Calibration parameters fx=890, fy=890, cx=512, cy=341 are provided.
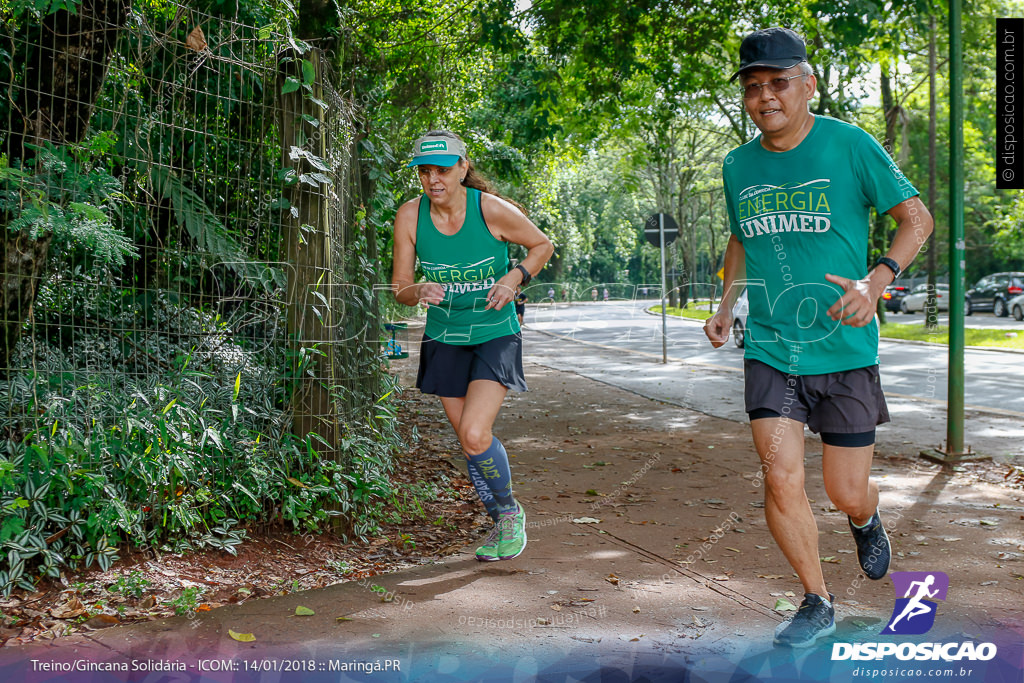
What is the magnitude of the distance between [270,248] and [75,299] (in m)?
1.04

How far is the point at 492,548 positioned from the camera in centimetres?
464

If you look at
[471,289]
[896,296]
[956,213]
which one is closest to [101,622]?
[471,289]

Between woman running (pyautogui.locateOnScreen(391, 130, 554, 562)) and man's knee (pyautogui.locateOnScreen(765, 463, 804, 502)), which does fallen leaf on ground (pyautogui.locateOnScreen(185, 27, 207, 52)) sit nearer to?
woman running (pyautogui.locateOnScreen(391, 130, 554, 562))

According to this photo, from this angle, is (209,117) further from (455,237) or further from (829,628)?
(829,628)

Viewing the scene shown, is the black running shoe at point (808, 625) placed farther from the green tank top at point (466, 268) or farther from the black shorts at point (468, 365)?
the green tank top at point (466, 268)

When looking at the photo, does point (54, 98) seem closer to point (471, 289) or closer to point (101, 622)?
point (471, 289)

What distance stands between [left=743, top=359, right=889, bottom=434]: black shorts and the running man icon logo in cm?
80

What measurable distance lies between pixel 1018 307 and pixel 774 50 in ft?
110

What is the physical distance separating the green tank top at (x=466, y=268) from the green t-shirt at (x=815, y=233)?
1.44 m

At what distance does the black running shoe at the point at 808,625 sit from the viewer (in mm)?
3264

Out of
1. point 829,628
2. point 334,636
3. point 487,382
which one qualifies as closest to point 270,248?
point 487,382

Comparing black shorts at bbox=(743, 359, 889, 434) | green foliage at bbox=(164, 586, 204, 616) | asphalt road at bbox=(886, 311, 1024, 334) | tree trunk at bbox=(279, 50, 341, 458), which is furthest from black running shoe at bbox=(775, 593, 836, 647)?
asphalt road at bbox=(886, 311, 1024, 334)

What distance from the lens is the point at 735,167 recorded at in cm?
364

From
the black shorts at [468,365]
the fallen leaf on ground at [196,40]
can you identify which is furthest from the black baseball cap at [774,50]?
the fallen leaf on ground at [196,40]
